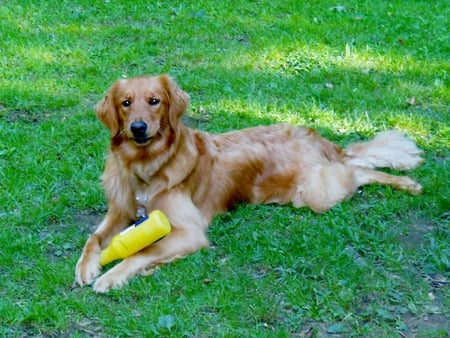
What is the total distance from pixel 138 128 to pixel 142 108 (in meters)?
0.19

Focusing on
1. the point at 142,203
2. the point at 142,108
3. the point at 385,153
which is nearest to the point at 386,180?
the point at 385,153

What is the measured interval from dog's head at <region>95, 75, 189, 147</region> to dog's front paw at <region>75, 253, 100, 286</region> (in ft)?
2.84

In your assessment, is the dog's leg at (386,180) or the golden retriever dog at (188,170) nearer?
the golden retriever dog at (188,170)

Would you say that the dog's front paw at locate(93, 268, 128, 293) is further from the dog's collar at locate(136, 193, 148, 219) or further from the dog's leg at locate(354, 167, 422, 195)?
the dog's leg at locate(354, 167, 422, 195)

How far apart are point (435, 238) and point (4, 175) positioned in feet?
11.2

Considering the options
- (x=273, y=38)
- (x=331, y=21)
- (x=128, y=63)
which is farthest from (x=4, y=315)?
(x=331, y=21)

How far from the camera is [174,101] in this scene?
554 cm

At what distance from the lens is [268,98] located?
312 inches

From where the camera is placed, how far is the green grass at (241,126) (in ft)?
15.0

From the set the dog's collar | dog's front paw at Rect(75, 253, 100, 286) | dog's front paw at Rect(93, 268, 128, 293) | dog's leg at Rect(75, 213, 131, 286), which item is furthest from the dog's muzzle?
dog's front paw at Rect(93, 268, 128, 293)

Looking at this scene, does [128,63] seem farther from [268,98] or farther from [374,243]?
[374,243]

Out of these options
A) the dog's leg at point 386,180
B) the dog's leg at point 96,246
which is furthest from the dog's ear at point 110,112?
the dog's leg at point 386,180

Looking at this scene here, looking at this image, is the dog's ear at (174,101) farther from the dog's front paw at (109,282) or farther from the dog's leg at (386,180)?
the dog's leg at (386,180)

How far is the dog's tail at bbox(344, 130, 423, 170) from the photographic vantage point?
648 cm
